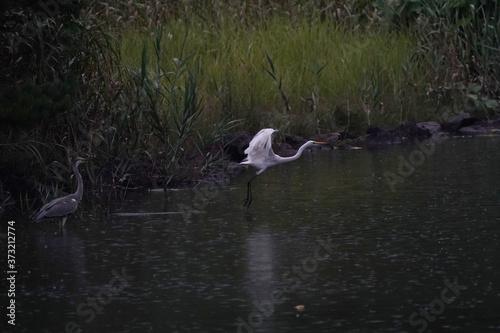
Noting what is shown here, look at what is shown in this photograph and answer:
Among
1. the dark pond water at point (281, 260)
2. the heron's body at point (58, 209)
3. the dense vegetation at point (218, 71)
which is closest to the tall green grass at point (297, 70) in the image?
the dense vegetation at point (218, 71)

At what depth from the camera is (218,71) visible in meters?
17.8

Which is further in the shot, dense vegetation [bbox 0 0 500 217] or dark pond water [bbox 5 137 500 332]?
dense vegetation [bbox 0 0 500 217]

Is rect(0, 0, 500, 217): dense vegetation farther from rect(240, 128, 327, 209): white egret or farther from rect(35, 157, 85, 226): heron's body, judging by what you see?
rect(35, 157, 85, 226): heron's body

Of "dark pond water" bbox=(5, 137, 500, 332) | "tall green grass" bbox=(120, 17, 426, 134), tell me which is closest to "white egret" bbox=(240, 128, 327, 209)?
"dark pond water" bbox=(5, 137, 500, 332)

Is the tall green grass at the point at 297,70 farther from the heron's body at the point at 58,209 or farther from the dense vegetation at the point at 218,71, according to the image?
the heron's body at the point at 58,209

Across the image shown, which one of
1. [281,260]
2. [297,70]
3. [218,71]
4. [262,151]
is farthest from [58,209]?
[297,70]

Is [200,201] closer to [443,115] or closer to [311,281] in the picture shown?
[311,281]

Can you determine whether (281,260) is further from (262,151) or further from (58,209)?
(262,151)

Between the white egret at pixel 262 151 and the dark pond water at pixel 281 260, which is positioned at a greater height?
the white egret at pixel 262 151

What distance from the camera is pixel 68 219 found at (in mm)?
11570

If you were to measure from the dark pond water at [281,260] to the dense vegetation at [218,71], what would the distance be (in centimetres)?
96

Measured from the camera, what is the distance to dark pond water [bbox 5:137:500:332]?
297 inches

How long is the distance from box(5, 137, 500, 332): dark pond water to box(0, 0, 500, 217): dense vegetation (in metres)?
0.96

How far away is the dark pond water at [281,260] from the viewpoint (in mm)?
7535
